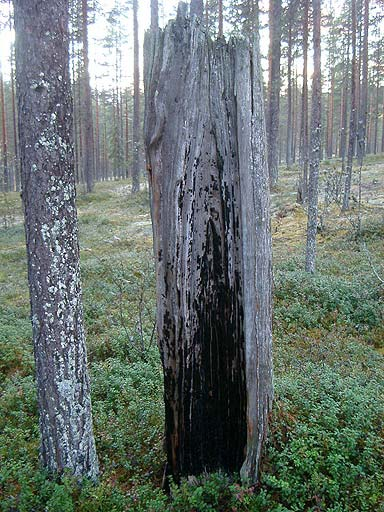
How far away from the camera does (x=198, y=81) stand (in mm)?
3248

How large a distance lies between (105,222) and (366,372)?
1688cm

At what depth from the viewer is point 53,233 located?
368 centimetres

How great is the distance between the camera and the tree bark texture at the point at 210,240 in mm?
3260

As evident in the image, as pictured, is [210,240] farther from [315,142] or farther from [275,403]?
[315,142]

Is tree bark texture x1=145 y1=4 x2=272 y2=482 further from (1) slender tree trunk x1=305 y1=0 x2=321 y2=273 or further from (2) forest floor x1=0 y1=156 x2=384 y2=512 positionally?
(1) slender tree trunk x1=305 y1=0 x2=321 y2=273

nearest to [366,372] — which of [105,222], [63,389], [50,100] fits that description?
[63,389]

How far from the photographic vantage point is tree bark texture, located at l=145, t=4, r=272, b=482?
10.7 feet

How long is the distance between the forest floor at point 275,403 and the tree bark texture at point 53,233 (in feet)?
1.44

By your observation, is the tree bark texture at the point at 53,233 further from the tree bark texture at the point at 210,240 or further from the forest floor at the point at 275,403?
the tree bark texture at the point at 210,240

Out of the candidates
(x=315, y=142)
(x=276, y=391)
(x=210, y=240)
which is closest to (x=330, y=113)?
(x=315, y=142)

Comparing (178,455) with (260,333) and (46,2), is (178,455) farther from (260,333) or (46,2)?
(46,2)

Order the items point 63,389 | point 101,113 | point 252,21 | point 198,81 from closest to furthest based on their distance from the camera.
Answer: point 198,81
point 63,389
point 252,21
point 101,113

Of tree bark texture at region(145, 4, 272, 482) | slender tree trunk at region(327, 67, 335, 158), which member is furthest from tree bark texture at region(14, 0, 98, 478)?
slender tree trunk at region(327, 67, 335, 158)

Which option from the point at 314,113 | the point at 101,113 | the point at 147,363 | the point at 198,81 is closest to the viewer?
the point at 198,81
